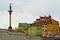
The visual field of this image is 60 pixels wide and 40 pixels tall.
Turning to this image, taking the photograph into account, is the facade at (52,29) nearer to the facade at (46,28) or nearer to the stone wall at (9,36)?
the facade at (46,28)

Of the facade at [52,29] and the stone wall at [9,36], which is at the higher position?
the facade at [52,29]

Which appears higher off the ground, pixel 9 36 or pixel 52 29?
pixel 52 29

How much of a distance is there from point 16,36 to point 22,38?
222cm

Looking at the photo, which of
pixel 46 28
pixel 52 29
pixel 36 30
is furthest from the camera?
pixel 36 30

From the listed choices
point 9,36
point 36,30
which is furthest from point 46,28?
point 9,36

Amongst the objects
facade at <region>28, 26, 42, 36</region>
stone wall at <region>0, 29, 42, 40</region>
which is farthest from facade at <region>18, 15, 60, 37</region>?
stone wall at <region>0, 29, 42, 40</region>

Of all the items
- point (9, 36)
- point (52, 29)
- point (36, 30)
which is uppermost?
point (52, 29)

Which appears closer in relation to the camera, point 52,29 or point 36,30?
point 52,29

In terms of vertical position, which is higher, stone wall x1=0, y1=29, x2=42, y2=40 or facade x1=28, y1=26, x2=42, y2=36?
facade x1=28, y1=26, x2=42, y2=36

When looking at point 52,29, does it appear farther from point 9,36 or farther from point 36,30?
point 9,36

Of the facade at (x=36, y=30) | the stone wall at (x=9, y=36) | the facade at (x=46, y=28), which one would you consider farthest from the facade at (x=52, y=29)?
the stone wall at (x=9, y=36)

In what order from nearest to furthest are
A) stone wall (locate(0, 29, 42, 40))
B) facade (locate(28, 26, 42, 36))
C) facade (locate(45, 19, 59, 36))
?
stone wall (locate(0, 29, 42, 40)) → facade (locate(45, 19, 59, 36)) → facade (locate(28, 26, 42, 36))

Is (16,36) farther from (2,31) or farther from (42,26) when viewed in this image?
(42,26)

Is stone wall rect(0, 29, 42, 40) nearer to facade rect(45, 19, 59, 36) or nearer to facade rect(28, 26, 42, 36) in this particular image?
facade rect(28, 26, 42, 36)
